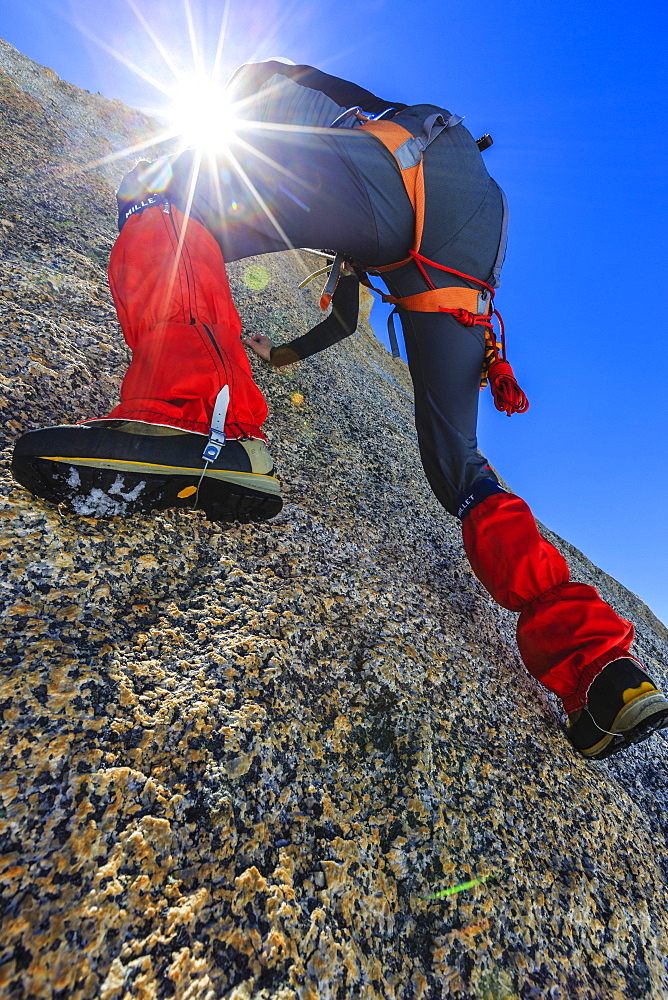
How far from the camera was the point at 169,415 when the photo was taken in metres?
2.39

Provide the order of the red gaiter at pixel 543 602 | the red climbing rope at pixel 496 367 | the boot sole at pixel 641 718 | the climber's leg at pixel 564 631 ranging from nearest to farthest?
1. the boot sole at pixel 641 718
2. the climber's leg at pixel 564 631
3. the red gaiter at pixel 543 602
4. the red climbing rope at pixel 496 367

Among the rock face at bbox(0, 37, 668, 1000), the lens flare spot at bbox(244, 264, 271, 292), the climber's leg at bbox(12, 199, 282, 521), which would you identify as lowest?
the rock face at bbox(0, 37, 668, 1000)

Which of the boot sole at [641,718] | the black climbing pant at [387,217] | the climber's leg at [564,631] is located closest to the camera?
the boot sole at [641,718]

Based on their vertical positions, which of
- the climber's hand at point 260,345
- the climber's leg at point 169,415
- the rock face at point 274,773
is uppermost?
the climber's hand at point 260,345

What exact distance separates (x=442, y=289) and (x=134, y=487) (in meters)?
2.50

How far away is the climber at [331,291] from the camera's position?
7.67ft

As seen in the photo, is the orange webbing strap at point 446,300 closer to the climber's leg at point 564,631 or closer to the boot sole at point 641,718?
the climber's leg at point 564,631

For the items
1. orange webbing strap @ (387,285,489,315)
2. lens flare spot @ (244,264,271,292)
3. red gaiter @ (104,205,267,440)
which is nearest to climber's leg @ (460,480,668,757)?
orange webbing strap @ (387,285,489,315)

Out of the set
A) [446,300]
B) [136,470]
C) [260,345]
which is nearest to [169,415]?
[136,470]

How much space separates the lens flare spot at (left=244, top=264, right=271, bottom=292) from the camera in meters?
6.30

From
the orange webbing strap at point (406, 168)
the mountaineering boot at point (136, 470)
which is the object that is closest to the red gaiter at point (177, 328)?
the mountaineering boot at point (136, 470)

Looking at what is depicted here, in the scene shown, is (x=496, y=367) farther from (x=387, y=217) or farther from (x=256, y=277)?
(x=256, y=277)

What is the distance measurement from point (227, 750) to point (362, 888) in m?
0.70

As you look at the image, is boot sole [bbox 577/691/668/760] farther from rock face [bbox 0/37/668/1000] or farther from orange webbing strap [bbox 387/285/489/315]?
orange webbing strap [bbox 387/285/489/315]
